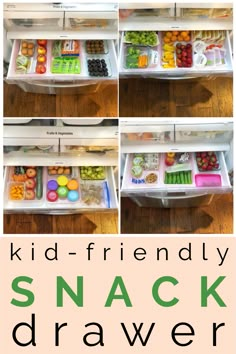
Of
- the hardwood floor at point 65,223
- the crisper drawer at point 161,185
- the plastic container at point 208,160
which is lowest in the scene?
the hardwood floor at point 65,223

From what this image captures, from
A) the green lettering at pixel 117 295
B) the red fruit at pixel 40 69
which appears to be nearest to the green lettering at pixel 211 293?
the green lettering at pixel 117 295

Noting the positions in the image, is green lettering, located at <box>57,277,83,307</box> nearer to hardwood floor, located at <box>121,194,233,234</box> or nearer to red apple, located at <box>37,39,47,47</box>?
hardwood floor, located at <box>121,194,233,234</box>

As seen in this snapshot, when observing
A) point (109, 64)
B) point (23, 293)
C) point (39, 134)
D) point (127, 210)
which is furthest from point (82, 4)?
point (23, 293)

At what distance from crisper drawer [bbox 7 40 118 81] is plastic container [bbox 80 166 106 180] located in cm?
30

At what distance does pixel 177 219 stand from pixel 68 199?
403mm

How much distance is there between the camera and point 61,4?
145 centimetres

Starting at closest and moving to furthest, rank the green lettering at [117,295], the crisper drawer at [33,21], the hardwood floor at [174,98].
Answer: the green lettering at [117,295] → the crisper drawer at [33,21] → the hardwood floor at [174,98]

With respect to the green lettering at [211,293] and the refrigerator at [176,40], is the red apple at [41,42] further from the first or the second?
the green lettering at [211,293]

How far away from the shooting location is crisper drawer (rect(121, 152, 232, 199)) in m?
1.57

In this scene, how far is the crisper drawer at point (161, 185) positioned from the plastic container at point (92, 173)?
88mm

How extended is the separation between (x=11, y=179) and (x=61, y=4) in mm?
619

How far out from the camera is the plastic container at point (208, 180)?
1.58m

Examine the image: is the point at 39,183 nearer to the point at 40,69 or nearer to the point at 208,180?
the point at 40,69

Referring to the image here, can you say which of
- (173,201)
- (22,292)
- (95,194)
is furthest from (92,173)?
(22,292)
